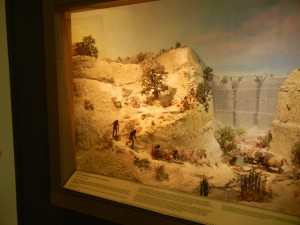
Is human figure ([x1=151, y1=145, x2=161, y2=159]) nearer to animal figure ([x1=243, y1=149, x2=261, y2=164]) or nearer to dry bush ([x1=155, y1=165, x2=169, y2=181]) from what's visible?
dry bush ([x1=155, y1=165, x2=169, y2=181])

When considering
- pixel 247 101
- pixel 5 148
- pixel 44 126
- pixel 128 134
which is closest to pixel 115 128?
pixel 128 134

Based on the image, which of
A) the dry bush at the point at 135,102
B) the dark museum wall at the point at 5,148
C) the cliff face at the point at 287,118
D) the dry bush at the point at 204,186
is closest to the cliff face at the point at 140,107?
the dry bush at the point at 135,102

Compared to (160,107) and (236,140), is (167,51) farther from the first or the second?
(236,140)

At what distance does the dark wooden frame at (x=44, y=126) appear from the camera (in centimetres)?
152

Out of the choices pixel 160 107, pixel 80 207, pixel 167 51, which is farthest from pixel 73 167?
pixel 167 51

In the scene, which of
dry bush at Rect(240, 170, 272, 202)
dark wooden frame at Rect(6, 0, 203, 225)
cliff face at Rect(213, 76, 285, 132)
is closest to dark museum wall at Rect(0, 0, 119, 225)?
dark wooden frame at Rect(6, 0, 203, 225)

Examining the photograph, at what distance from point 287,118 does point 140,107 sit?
0.64 meters

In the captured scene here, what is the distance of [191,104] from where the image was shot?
1.23m

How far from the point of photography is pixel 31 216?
1.99m

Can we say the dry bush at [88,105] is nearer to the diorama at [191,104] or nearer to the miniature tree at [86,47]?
the diorama at [191,104]

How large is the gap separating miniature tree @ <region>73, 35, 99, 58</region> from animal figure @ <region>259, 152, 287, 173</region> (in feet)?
3.06

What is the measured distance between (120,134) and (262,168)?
0.69 m

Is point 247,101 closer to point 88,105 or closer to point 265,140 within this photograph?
point 265,140

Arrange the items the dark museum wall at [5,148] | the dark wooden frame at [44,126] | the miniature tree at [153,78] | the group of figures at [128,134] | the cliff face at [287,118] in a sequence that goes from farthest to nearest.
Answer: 1. the dark museum wall at [5,148]
2. the dark wooden frame at [44,126]
3. the group of figures at [128,134]
4. the miniature tree at [153,78]
5. the cliff face at [287,118]
